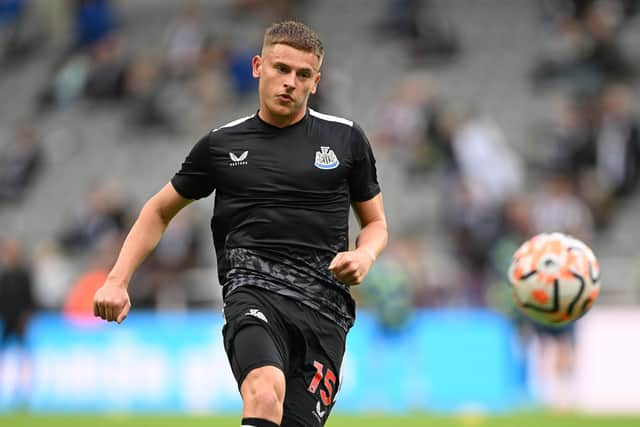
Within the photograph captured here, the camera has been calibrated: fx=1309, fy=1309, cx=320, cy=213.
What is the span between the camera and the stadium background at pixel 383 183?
17438mm

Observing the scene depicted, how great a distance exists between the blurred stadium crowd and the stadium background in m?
0.04

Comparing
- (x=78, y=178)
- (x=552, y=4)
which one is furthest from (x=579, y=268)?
(x=78, y=178)

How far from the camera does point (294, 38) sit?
21.1 ft

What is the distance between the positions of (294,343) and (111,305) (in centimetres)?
89

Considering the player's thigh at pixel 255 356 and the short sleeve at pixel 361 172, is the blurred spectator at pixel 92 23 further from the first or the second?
the player's thigh at pixel 255 356

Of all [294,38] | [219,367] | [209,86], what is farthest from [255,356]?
[209,86]

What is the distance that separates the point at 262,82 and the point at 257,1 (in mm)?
19422

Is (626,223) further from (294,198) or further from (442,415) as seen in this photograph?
(294,198)

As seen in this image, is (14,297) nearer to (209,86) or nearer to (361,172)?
(209,86)

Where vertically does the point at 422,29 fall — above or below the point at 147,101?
above

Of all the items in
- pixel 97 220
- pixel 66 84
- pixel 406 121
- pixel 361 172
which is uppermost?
pixel 66 84

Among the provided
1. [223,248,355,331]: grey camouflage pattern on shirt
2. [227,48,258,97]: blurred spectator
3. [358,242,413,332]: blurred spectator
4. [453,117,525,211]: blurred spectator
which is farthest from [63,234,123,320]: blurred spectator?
[223,248,355,331]: grey camouflage pattern on shirt

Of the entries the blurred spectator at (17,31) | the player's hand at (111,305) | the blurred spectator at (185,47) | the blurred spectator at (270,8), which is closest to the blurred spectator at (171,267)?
the blurred spectator at (185,47)

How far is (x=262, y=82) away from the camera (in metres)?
6.50
